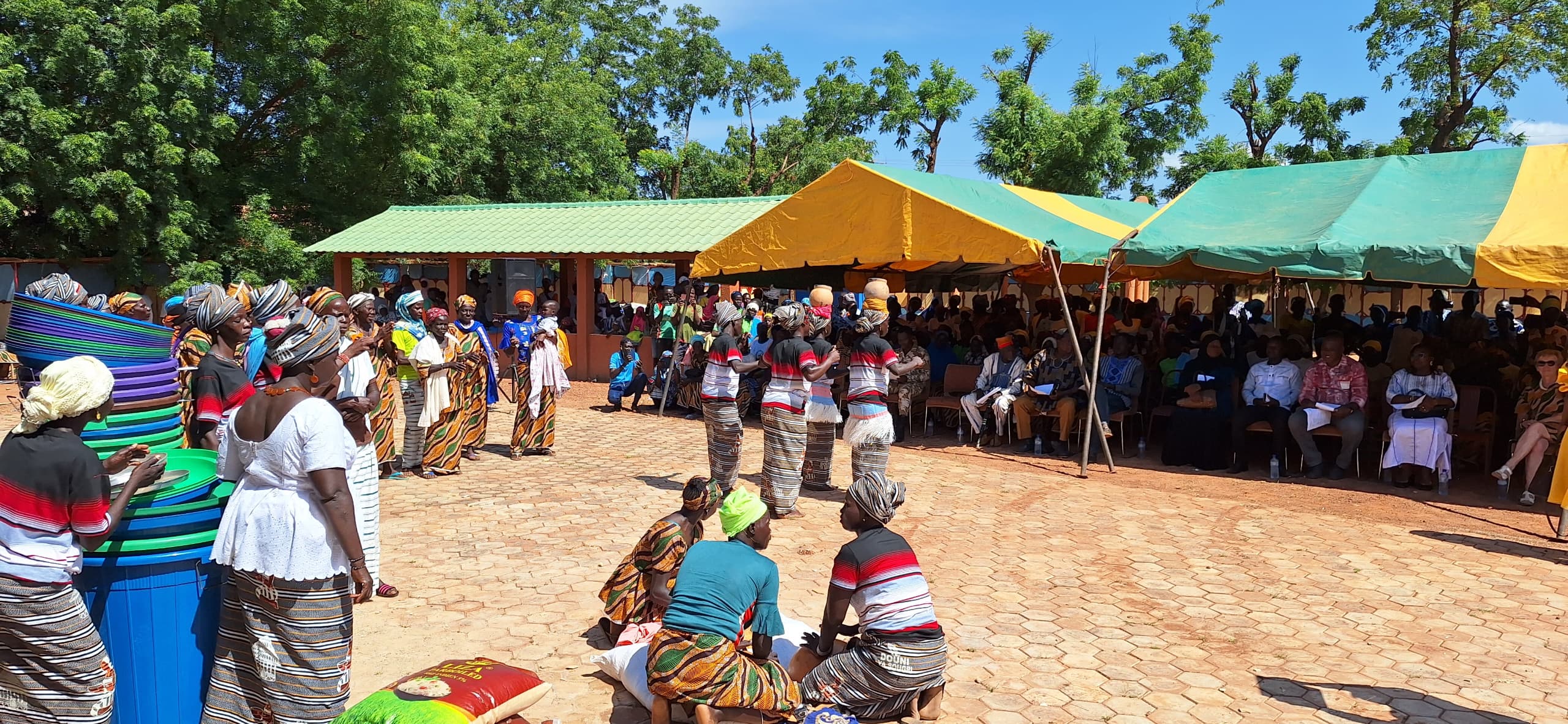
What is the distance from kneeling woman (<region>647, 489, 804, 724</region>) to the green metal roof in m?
13.2

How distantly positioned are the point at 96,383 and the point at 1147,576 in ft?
18.9

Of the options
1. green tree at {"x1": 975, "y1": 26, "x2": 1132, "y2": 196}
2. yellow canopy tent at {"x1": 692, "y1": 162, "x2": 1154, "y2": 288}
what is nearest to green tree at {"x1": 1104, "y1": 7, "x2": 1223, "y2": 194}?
green tree at {"x1": 975, "y1": 26, "x2": 1132, "y2": 196}

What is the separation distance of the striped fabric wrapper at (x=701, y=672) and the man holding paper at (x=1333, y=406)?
7774 mm

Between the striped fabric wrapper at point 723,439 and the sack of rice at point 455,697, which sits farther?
the striped fabric wrapper at point 723,439

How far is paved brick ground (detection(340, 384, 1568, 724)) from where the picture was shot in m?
4.77

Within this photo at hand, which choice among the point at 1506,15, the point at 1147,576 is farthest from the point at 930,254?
the point at 1506,15

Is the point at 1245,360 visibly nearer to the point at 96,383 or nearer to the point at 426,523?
the point at 426,523

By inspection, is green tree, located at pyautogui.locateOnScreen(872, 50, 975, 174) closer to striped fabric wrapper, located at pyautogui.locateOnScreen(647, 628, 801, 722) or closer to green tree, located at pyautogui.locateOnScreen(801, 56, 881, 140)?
green tree, located at pyautogui.locateOnScreen(801, 56, 881, 140)

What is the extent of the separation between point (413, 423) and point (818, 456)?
360 cm

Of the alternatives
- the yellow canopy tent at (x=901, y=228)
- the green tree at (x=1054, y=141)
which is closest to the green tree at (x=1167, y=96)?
the green tree at (x=1054, y=141)

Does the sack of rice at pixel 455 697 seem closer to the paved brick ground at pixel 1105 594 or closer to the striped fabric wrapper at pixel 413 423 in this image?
the paved brick ground at pixel 1105 594

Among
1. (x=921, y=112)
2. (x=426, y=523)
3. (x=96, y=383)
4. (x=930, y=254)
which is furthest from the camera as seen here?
(x=921, y=112)

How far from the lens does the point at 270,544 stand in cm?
349

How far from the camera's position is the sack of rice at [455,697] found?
3.36m
